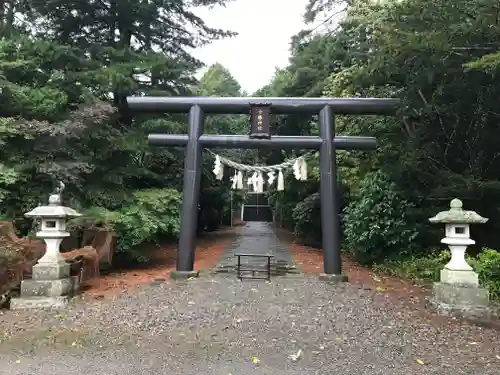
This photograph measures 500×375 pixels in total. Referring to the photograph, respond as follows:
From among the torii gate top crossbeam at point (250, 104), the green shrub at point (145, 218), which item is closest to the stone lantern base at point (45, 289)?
the green shrub at point (145, 218)

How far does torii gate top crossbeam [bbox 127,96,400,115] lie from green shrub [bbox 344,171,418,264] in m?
2.21

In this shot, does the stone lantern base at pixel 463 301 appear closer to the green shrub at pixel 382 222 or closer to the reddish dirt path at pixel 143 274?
the green shrub at pixel 382 222

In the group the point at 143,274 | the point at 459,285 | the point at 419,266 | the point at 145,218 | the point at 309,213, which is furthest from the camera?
the point at 309,213

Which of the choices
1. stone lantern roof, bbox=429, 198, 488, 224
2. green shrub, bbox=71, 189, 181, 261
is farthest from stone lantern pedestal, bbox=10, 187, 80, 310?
stone lantern roof, bbox=429, 198, 488, 224

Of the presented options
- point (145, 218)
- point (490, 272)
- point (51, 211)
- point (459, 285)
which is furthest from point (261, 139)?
point (490, 272)

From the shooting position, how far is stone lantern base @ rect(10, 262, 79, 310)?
629cm

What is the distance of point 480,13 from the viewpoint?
18.3ft

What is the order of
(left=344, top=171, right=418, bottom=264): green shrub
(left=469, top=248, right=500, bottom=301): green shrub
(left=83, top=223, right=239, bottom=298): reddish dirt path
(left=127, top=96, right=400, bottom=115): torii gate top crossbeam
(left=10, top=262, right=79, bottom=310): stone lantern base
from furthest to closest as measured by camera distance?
(left=344, top=171, right=418, bottom=264): green shrub
(left=127, top=96, right=400, bottom=115): torii gate top crossbeam
(left=83, top=223, right=239, bottom=298): reddish dirt path
(left=469, top=248, right=500, bottom=301): green shrub
(left=10, top=262, right=79, bottom=310): stone lantern base

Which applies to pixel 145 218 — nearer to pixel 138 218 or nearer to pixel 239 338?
pixel 138 218

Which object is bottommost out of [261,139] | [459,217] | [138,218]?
[138,218]

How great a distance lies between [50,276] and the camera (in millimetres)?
6613

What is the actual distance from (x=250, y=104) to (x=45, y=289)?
5631 mm

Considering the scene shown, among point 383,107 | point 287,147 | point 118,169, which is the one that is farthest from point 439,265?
point 118,169

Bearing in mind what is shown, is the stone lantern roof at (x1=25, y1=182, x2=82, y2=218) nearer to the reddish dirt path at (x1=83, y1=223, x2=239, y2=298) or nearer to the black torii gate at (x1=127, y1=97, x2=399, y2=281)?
the reddish dirt path at (x1=83, y1=223, x2=239, y2=298)
